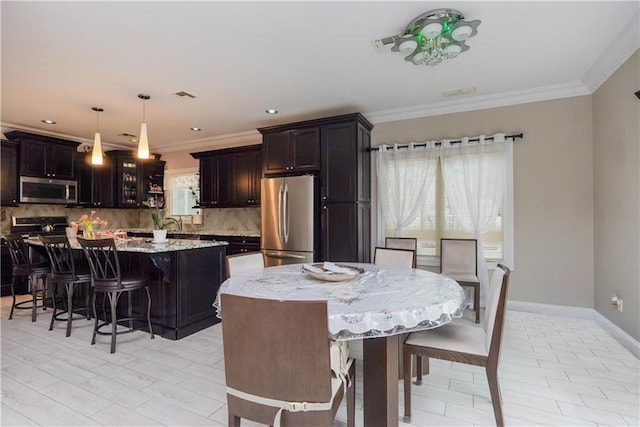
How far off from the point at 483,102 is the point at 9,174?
6.73 metres

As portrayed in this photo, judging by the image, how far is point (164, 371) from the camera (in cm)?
244

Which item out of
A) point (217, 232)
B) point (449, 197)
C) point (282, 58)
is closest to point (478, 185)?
point (449, 197)

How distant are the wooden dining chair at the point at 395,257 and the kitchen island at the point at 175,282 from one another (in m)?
1.82

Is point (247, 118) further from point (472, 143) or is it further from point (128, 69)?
point (472, 143)

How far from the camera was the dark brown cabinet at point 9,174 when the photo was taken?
15.5 feet

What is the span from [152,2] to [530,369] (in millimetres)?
3746

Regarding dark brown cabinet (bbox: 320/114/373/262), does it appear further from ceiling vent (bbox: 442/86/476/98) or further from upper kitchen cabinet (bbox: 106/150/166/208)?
upper kitchen cabinet (bbox: 106/150/166/208)

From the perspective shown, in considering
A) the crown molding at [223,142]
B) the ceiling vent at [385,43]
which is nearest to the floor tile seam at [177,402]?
the ceiling vent at [385,43]

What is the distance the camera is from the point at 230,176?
5.52m

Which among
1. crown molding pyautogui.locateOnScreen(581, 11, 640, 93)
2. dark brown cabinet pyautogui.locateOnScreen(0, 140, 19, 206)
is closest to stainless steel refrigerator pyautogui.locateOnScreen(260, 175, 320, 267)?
crown molding pyautogui.locateOnScreen(581, 11, 640, 93)

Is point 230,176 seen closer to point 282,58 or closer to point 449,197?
point 282,58

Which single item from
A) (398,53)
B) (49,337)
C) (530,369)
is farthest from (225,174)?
(530,369)

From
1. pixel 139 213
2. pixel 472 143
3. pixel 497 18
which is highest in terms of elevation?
pixel 497 18

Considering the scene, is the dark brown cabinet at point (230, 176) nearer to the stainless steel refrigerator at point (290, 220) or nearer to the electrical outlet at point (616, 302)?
the stainless steel refrigerator at point (290, 220)
